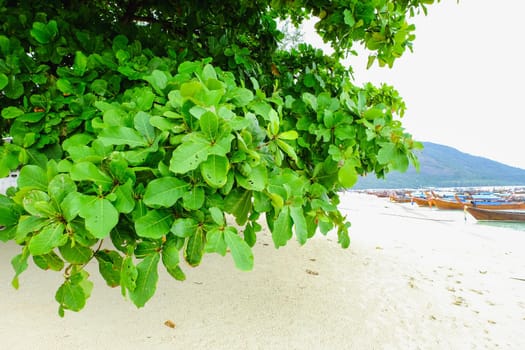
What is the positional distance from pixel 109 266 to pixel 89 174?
1.42 feet

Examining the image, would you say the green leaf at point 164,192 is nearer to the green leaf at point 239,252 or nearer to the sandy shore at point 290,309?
the green leaf at point 239,252

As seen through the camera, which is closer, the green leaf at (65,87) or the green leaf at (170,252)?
the green leaf at (170,252)

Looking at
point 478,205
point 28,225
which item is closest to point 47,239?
point 28,225

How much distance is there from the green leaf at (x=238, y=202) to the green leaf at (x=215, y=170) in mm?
177

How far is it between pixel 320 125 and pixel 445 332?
7.67 ft

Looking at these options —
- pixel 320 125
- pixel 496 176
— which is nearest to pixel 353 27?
pixel 320 125

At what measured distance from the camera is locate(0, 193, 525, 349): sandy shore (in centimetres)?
235

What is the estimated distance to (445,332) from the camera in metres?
2.71

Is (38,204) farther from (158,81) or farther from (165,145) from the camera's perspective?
(158,81)

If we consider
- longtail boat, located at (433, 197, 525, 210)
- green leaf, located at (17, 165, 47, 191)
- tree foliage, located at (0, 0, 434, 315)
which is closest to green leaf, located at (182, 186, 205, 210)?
tree foliage, located at (0, 0, 434, 315)

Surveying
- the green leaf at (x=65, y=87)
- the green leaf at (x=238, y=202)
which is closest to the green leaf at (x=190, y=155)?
the green leaf at (x=238, y=202)

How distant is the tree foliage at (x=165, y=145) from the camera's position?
856 millimetres

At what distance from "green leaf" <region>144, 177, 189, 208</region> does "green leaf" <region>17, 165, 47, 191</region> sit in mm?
348

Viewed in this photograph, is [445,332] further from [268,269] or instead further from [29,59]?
[29,59]
